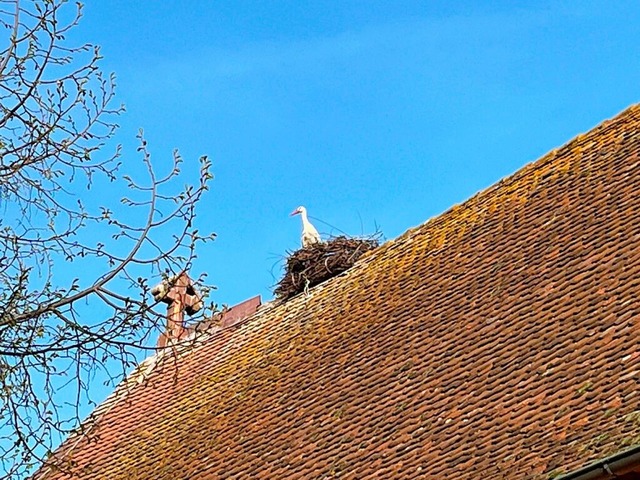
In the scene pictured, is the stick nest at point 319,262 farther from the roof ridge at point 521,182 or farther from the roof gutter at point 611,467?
the roof gutter at point 611,467

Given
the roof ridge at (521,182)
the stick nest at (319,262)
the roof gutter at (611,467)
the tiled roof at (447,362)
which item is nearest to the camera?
the roof gutter at (611,467)

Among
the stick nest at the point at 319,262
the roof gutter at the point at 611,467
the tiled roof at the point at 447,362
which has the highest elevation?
the stick nest at the point at 319,262

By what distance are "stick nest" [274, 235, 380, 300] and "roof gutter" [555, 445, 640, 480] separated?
7.75 meters

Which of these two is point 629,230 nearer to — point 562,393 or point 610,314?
point 610,314

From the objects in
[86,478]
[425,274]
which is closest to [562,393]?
[425,274]

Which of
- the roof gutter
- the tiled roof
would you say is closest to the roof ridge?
the tiled roof

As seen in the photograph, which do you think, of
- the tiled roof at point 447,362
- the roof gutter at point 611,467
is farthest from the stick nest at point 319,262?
the roof gutter at point 611,467

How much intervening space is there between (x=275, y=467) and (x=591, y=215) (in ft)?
10.6

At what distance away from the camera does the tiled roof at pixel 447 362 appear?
20.9 ft

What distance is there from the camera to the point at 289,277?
13320mm

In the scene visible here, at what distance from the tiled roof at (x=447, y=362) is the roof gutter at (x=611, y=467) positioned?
97 millimetres

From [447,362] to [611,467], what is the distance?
116 inches

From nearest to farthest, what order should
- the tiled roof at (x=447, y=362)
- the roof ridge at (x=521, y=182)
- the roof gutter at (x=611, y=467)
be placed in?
the roof gutter at (x=611, y=467)
the tiled roof at (x=447, y=362)
the roof ridge at (x=521, y=182)

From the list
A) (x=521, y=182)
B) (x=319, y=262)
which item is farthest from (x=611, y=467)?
(x=319, y=262)
